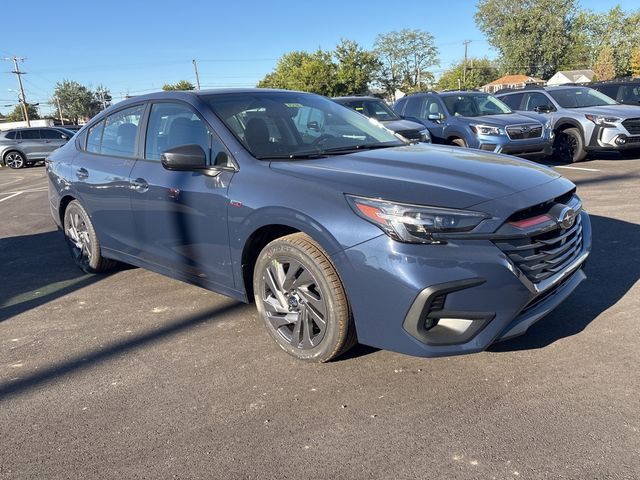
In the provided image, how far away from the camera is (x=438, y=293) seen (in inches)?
102

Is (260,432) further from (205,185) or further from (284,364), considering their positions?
(205,185)

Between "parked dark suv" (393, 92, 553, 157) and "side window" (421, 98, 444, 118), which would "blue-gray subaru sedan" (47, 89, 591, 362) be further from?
"side window" (421, 98, 444, 118)

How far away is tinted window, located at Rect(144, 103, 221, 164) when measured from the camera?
3734mm

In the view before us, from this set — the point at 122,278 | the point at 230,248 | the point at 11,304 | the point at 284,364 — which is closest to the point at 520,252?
the point at 284,364

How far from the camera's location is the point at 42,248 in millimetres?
6504

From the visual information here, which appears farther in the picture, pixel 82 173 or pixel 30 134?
pixel 30 134

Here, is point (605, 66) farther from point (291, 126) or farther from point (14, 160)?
point (291, 126)

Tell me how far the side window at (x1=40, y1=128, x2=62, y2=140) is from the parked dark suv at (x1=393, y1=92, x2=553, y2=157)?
615 inches

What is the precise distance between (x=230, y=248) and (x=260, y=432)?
125 centimetres

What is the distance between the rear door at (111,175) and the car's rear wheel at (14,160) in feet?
63.4

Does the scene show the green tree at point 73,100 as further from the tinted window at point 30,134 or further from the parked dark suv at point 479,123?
the parked dark suv at point 479,123

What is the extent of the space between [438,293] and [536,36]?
74.3m

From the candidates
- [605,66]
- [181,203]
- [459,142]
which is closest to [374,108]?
[459,142]

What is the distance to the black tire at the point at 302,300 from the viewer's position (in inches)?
115
